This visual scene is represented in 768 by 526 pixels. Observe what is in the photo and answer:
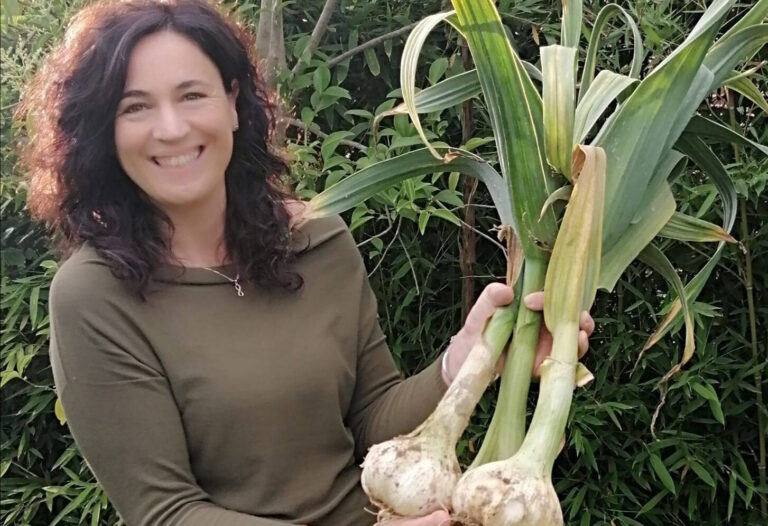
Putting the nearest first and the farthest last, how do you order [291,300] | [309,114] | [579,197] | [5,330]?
[579,197] → [291,300] → [309,114] → [5,330]

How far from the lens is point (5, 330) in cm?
197

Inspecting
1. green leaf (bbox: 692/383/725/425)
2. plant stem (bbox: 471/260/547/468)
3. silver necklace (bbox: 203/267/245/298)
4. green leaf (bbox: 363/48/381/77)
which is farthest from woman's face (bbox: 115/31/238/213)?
green leaf (bbox: 692/383/725/425)

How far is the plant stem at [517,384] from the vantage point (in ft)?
2.97

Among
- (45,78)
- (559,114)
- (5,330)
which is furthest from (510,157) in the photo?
(5,330)

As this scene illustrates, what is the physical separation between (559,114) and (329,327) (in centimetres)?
50

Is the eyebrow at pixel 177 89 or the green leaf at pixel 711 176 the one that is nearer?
the green leaf at pixel 711 176

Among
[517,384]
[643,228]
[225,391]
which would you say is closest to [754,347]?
[643,228]

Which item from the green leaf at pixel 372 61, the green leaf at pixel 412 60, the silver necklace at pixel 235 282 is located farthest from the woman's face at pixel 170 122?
the green leaf at pixel 372 61

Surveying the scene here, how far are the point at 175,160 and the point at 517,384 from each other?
54 centimetres

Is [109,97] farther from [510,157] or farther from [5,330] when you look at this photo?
[5,330]

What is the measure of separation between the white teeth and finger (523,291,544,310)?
0.50 meters

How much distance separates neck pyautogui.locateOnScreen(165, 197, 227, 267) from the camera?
124 cm

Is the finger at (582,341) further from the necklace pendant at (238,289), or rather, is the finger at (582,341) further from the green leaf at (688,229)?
the necklace pendant at (238,289)

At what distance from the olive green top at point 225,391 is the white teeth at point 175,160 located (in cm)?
14
